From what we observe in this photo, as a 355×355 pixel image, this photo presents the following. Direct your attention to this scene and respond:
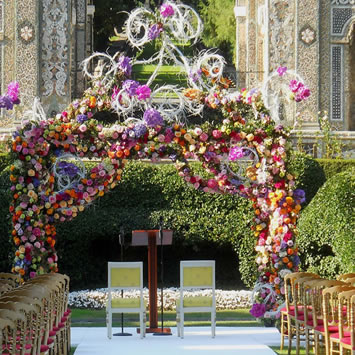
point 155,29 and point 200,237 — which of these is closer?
point 155,29

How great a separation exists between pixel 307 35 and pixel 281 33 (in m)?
0.70

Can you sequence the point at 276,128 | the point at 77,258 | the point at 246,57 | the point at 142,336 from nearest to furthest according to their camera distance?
the point at 142,336, the point at 276,128, the point at 77,258, the point at 246,57

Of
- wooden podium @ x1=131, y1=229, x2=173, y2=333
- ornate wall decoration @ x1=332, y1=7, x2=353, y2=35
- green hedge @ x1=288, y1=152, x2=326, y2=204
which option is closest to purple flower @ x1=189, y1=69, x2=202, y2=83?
wooden podium @ x1=131, y1=229, x2=173, y2=333

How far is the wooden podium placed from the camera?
16.2 m

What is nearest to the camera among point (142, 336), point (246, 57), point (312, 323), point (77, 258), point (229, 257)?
point (312, 323)

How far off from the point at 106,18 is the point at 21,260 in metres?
30.7

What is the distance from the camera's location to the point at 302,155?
22.8 meters

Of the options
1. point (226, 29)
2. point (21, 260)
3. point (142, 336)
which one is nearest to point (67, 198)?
point (21, 260)

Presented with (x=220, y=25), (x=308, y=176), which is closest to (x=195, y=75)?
(x=308, y=176)

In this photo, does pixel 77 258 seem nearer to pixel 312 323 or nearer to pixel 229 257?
pixel 229 257

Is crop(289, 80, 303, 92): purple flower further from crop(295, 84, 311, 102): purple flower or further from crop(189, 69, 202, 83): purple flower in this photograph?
crop(189, 69, 202, 83): purple flower

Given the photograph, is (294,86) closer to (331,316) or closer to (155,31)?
(155,31)

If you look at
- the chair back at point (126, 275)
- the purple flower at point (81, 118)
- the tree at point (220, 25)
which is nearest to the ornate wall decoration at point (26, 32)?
the purple flower at point (81, 118)

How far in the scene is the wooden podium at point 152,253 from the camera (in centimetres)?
1617
